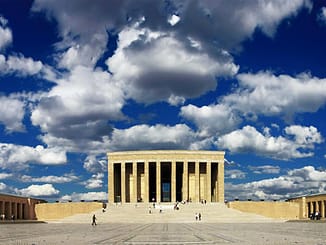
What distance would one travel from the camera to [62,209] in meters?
77.5

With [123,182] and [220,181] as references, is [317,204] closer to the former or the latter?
[220,181]

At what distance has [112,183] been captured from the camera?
284 feet

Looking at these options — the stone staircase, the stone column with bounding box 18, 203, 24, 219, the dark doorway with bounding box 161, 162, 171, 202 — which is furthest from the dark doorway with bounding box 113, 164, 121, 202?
the stone column with bounding box 18, 203, 24, 219

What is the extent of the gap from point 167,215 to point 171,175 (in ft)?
77.0

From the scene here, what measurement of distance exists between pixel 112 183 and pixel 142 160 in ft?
22.8

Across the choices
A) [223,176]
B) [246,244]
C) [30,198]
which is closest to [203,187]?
[223,176]

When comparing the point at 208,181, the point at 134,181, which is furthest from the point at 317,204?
the point at 134,181

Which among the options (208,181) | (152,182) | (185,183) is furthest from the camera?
(152,182)

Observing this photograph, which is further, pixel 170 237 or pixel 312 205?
pixel 312 205

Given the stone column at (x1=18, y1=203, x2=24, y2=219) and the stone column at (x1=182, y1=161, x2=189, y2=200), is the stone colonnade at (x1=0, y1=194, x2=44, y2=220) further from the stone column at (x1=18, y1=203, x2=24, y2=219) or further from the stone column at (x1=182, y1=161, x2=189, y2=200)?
the stone column at (x1=182, y1=161, x2=189, y2=200)

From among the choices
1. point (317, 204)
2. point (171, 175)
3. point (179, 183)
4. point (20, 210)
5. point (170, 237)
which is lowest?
point (20, 210)

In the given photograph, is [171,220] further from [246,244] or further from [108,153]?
[246,244]

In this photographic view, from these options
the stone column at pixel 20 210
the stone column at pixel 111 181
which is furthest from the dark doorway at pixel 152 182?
the stone column at pixel 20 210

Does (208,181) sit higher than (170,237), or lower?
higher
